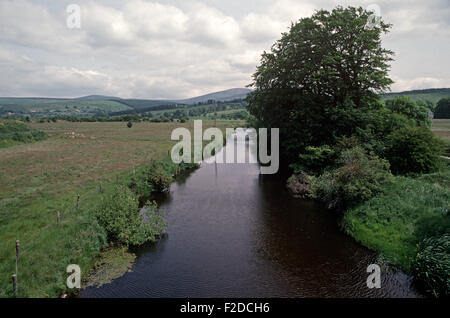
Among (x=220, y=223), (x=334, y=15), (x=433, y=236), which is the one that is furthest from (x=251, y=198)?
(x=334, y=15)

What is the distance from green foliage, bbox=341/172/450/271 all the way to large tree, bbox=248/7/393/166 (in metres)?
10.0

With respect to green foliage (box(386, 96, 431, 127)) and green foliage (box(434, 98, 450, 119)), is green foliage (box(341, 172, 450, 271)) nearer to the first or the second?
green foliage (box(386, 96, 431, 127))

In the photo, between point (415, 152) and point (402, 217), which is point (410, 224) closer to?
point (402, 217)

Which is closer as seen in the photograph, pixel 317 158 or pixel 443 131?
pixel 317 158

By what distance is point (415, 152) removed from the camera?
2283 centimetres

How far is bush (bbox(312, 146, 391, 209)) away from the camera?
1930 cm

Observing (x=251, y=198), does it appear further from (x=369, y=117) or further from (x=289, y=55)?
(x=289, y=55)

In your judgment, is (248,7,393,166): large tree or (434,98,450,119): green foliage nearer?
(248,7,393,166): large tree

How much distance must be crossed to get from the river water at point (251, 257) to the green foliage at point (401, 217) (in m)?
0.77

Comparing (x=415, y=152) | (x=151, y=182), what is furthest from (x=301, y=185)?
(x=151, y=182)

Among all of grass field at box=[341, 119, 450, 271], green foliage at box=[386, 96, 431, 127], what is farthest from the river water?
green foliage at box=[386, 96, 431, 127]

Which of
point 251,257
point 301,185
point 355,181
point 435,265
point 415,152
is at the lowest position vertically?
point 251,257

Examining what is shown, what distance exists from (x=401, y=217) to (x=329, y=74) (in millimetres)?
16131

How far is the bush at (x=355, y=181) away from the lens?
1930 cm
